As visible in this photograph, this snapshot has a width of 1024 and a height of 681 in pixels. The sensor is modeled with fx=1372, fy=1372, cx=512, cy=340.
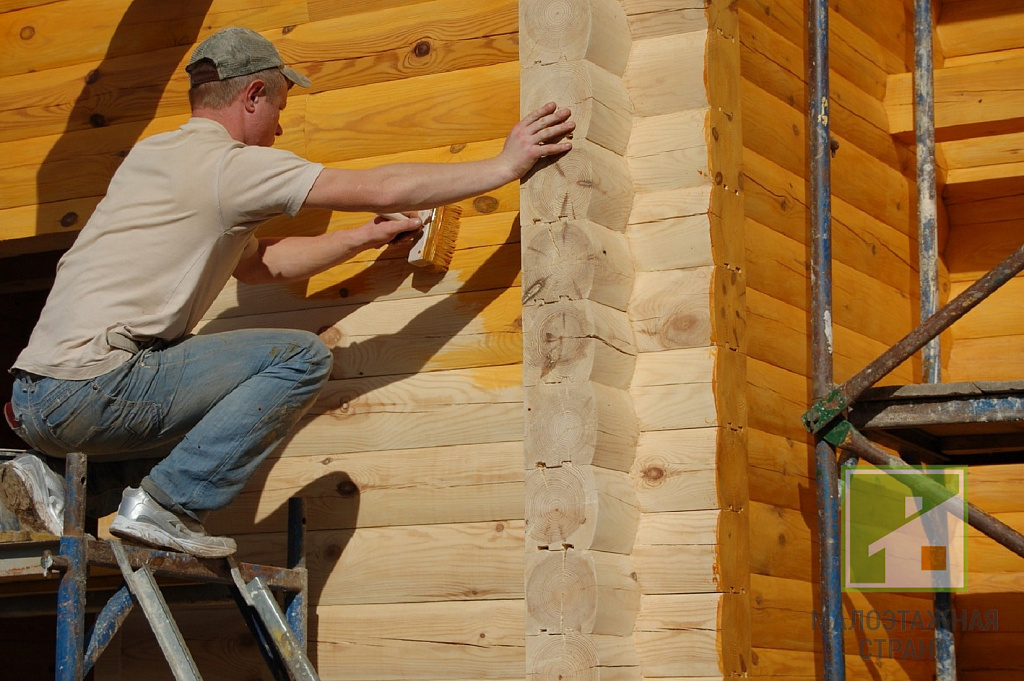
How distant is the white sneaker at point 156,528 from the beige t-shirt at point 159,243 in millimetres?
362

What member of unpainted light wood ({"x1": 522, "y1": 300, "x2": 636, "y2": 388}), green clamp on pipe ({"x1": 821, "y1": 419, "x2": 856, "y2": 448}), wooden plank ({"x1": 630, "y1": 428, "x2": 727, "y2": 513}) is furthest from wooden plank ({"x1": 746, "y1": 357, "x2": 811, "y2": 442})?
unpainted light wood ({"x1": 522, "y1": 300, "x2": 636, "y2": 388})

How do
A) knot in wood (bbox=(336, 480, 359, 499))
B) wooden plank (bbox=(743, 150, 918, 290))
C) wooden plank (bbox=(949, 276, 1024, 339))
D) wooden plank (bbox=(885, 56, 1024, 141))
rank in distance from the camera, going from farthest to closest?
1. wooden plank (bbox=(949, 276, 1024, 339))
2. wooden plank (bbox=(885, 56, 1024, 141))
3. wooden plank (bbox=(743, 150, 918, 290))
4. knot in wood (bbox=(336, 480, 359, 499))

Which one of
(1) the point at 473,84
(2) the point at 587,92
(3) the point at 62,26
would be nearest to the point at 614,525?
(2) the point at 587,92

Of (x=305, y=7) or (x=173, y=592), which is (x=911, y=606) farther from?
(x=305, y=7)

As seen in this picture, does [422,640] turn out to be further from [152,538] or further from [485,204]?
[485,204]

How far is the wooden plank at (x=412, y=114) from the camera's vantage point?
171 inches

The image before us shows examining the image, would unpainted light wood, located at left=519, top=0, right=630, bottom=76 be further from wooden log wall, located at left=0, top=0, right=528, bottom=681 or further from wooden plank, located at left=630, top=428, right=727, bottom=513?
wooden plank, located at left=630, top=428, right=727, bottom=513

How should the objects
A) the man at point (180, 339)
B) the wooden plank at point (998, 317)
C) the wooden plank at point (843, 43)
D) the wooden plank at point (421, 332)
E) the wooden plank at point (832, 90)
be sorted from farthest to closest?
the wooden plank at point (998, 317) < the wooden plank at point (843, 43) < the wooden plank at point (832, 90) < the wooden plank at point (421, 332) < the man at point (180, 339)

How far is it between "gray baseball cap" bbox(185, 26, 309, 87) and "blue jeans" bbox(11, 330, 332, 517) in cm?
78

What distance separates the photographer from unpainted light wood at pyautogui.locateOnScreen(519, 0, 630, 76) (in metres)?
3.96

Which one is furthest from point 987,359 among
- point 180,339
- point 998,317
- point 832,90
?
point 180,339

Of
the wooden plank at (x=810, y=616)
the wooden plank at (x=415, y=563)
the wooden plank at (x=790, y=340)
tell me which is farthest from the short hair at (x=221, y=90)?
the wooden plank at (x=810, y=616)

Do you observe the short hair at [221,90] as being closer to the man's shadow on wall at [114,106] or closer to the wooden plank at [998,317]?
the man's shadow on wall at [114,106]

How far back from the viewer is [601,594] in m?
3.61
